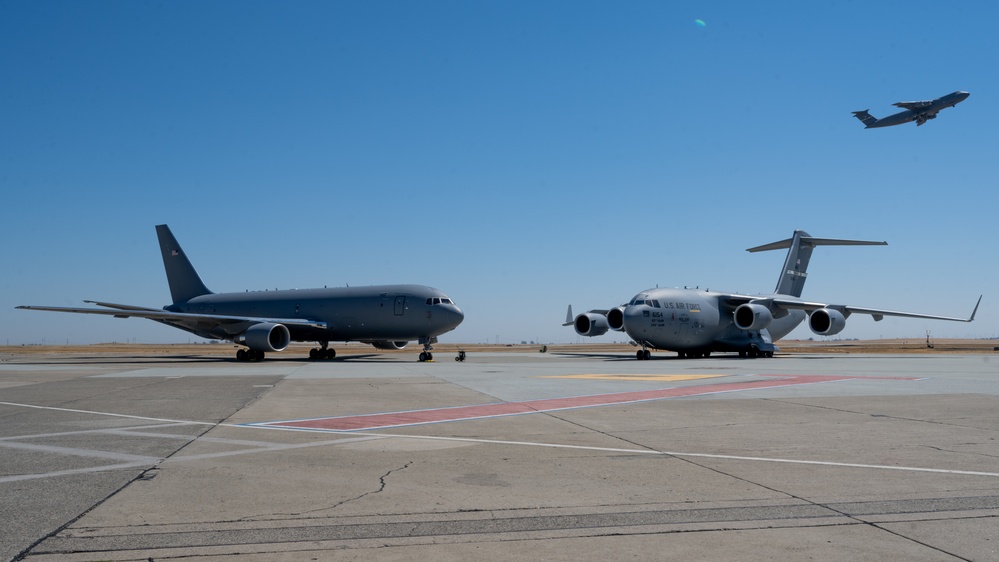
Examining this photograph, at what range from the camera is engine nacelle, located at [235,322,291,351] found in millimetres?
36156

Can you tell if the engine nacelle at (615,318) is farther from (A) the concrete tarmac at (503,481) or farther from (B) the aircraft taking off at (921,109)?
(A) the concrete tarmac at (503,481)

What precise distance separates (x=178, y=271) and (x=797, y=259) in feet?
131

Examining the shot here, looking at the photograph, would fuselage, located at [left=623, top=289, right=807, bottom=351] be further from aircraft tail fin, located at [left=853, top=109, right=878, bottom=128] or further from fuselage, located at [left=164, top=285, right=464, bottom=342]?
aircraft tail fin, located at [left=853, top=109, right=878, bottom=128]

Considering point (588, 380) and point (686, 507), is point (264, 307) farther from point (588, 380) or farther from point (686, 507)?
point (686, 507)

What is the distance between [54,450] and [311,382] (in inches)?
444

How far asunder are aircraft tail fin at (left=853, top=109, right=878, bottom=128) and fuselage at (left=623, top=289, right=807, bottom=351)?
66.2 feet

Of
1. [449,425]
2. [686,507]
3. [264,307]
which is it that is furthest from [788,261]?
[686,507]

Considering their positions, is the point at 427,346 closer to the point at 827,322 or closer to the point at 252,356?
the point at 252,356

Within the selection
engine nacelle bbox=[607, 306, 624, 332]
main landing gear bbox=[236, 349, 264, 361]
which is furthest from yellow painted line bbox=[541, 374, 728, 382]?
main landing gear bbox=[236, 349, 264, 361]

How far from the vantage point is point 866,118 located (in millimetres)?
52875

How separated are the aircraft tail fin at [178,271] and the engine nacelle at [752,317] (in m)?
32.4

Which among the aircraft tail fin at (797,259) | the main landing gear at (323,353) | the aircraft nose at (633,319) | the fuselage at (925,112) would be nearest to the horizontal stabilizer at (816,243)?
the aircraft tail fin at (797,259)

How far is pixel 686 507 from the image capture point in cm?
514

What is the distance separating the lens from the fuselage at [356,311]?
119ft
